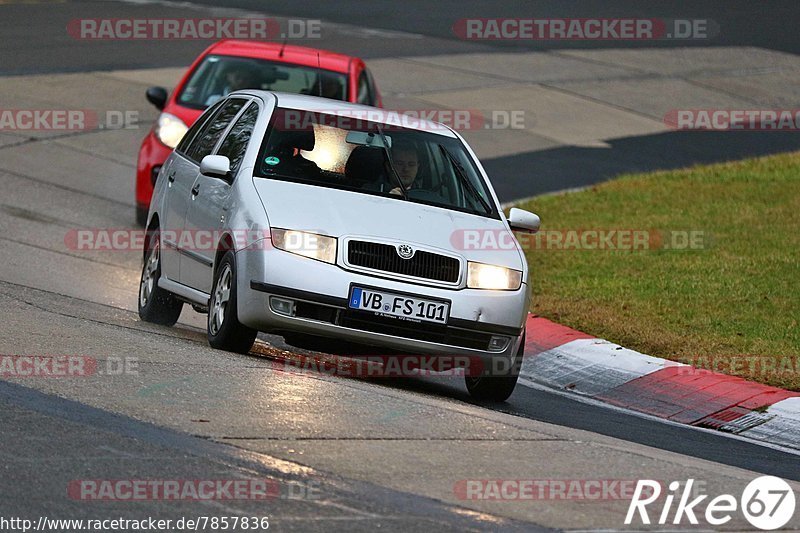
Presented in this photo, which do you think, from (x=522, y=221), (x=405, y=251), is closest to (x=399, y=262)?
(x=405, y=251)

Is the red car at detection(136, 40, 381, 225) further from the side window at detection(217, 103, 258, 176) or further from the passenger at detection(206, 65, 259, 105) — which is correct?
the side window at detection(217, 103, 258, 176)

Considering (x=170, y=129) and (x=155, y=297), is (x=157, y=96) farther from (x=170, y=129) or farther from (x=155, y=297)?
(x=155, y=297)

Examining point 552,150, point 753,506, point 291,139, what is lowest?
point 552,150

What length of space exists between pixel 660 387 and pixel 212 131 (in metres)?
3.40

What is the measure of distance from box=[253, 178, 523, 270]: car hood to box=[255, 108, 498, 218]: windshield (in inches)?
6.6

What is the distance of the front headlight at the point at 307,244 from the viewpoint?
27.8 ft

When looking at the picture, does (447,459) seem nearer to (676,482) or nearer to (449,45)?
(676,482)

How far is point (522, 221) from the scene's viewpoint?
9688 mm

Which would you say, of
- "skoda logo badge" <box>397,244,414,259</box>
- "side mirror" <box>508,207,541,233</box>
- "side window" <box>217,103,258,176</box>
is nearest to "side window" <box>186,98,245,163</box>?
"side window" <box>217,103,258,176</box>

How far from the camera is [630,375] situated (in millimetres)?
10492

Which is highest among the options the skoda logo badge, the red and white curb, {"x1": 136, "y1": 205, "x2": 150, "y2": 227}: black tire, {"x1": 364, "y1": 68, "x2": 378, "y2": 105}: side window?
the skoda logo badge

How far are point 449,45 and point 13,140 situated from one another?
39.8ft

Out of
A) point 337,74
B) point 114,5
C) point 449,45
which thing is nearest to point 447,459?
point 337,74

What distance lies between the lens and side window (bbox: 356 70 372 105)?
15.2 meters
